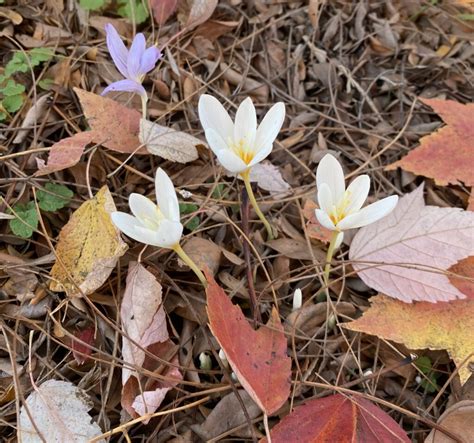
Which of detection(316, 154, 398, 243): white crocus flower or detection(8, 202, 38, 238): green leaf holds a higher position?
detection(316, 154, 398, 243): white crocus flower

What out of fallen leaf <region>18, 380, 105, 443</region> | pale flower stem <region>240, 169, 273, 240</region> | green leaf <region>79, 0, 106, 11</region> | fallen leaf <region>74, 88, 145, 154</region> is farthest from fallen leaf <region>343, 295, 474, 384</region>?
green leaf <region>79, 0, 106, 11</region>

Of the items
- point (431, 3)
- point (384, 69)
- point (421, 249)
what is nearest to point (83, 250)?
point (421, 249)

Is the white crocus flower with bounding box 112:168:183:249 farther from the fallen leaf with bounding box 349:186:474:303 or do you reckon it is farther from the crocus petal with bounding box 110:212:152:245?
the fallen leaf with bounding box 349:186:474:303

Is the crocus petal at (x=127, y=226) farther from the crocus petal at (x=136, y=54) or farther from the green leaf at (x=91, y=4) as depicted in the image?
the green leaf at (x=91, y=4)

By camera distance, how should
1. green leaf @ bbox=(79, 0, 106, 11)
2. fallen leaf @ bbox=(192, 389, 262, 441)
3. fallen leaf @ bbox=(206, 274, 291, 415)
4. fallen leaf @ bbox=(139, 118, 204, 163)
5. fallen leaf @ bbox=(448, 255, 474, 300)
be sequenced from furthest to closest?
green leaf @ bbox=(79, 0, 106, 11) → fallen leaf @ bbox=(139, 118, 204, 163) → fallen leaf @ bbox=(448, 255, 474, 300) → fallen leaf @ bbox=(192, 389, 262, 441) → fallen leaf @ bbox=(206, 274, 291, 415)

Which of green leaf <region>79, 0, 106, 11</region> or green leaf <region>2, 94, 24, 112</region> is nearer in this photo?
green leaf <region>2, 94, 24, 112</region>

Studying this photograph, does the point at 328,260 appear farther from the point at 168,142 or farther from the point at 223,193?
the point at 168,142

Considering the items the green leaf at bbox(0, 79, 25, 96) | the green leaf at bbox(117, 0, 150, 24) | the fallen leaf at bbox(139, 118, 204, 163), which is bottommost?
the fallen leaf at bbox(139, 118, 204, 163)
